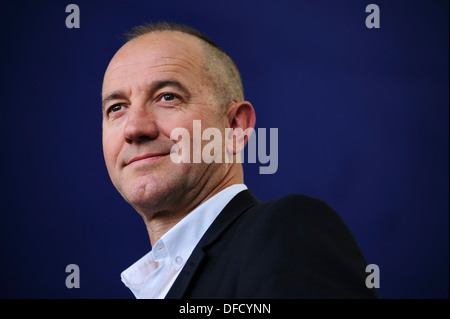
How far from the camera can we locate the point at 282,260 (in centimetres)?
85

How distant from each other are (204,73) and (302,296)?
0.84m

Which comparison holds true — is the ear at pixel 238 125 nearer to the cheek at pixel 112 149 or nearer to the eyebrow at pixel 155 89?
the eyebrow at pixel 155 89

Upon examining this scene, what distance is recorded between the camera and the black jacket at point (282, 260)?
83 centimetres

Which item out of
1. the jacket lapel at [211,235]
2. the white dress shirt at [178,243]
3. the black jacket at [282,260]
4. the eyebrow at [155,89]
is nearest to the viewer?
the black jacket at [282,260]

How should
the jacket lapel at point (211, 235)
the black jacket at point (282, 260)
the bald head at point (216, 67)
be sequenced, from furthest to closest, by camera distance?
1. the bald head at point (216, 67)
2. the jacket lapel at point (211, 235)
3. the black jacket at point (282, 260)

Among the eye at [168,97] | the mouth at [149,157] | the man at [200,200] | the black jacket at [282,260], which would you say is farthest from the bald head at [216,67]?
the black jacket at [282,260]

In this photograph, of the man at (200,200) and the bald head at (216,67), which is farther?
the bald head at (216,67)

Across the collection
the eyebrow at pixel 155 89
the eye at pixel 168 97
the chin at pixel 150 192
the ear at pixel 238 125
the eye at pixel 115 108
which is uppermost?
the eyebrow at pixel 155 89

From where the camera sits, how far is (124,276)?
1.46 metres

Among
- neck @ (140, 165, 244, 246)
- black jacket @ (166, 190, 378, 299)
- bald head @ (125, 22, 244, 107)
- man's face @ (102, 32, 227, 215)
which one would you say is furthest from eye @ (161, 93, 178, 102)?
black jacket @ (166, 190, 378, 299)

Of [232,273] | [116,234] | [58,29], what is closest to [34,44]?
[58,29]

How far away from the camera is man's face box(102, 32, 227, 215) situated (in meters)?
1.31
